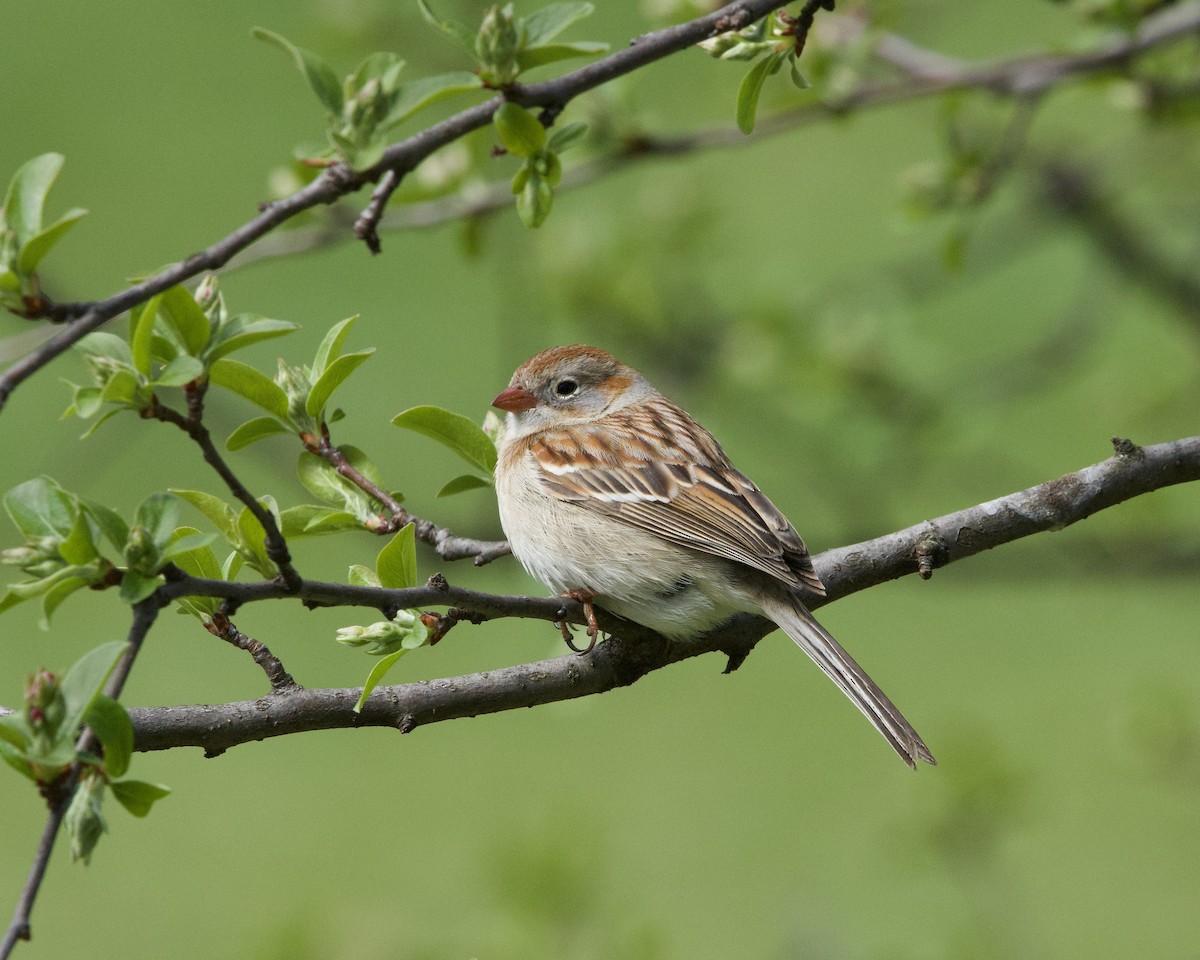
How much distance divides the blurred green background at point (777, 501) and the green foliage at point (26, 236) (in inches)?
75.2

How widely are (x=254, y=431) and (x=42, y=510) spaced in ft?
1.76

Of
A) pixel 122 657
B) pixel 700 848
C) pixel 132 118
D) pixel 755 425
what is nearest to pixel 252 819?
pixel 700 848

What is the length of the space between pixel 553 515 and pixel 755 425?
1.92 m

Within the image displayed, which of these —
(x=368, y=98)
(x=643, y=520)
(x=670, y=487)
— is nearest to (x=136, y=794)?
(x=368, y=98)

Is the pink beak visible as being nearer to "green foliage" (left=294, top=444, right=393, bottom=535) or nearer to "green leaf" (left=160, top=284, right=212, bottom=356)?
"green foliage" (left=294, top=444, right=393, bottom=535)

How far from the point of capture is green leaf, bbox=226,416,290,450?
236 centimetres

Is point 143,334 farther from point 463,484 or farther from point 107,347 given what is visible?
point 463,484

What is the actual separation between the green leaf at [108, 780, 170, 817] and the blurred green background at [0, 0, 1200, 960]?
82.0 inches

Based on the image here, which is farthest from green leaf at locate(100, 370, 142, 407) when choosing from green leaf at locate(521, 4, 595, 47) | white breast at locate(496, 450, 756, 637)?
white breast at locate(496, 450, 756, 637)

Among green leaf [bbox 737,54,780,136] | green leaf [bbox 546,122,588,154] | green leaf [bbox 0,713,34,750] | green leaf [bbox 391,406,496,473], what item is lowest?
green leaf [bbox 391,406,496,473]

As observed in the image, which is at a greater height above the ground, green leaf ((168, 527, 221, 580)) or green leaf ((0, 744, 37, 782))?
green leaf ((0, 744, 37, 782))

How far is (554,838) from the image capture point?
3982mm

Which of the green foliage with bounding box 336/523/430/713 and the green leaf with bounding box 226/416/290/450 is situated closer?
the green foliage with bounding box 336/523/430/713

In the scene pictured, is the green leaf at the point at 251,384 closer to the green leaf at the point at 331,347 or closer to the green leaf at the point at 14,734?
the green leaf at the point at 331,347
